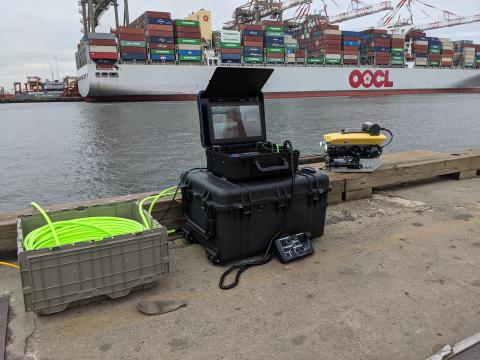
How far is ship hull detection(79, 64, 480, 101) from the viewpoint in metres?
49.6

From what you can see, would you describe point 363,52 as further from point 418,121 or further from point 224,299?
point 224,299

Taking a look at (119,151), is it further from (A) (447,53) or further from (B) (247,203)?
(A) (447,53)

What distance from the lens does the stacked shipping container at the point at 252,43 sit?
57.2 m

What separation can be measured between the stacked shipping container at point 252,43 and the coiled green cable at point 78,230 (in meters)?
58.1

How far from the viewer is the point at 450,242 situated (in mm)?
3342

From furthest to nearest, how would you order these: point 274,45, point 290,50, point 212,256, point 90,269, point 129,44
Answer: point 290,50 → point 274,45 → point 129,44 → point 212,256 → point 90,269

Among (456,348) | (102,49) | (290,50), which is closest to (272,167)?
(456,348)

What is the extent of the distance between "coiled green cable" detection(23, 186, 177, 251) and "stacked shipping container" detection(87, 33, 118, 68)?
5223 cm

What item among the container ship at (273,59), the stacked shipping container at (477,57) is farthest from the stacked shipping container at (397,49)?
the stacked shipping container at (477,57)

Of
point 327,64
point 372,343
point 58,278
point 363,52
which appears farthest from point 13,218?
point 363,52

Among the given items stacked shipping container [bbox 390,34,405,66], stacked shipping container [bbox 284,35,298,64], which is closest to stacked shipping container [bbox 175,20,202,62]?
stacked shipping container [bbox 284,35,298,64]

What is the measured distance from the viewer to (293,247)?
3061 millimetres

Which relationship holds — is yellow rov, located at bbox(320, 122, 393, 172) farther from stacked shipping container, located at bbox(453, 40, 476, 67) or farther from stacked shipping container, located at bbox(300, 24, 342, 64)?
stacked shipping container, located at bbox(453, 40, 476, 67)

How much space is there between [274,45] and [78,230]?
6075 centimetres
